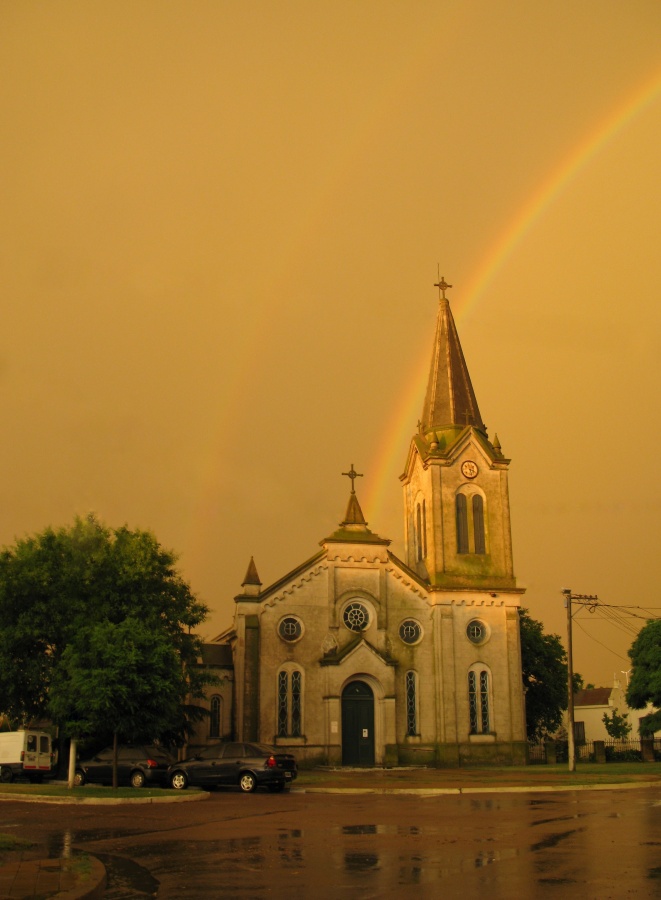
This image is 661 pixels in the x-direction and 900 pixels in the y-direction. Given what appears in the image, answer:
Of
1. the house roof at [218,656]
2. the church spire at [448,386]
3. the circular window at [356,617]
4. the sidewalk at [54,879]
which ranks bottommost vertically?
the sidewalk at [54,879]

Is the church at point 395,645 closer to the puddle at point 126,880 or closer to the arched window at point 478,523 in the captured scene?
the arched window at point 478,523

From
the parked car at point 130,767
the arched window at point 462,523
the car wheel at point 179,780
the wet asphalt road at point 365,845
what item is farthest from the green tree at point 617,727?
the wet asphalt road at point 365,845

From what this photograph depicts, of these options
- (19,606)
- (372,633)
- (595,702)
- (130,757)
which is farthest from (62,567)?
(595,702)

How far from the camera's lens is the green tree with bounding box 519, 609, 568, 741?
60.3 meters

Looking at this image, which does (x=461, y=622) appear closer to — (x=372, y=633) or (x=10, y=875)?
(x=372, y=633)

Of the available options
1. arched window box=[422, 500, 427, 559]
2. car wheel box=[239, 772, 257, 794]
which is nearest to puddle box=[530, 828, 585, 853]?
car wheel box=[239, 772, 257, 794]

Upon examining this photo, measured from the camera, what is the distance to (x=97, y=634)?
28.6 meters

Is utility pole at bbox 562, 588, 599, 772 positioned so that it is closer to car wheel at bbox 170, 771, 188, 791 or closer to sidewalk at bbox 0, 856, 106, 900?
car wheel at bbox 170, 771, 188, 791

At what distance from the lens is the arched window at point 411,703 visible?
146 ft

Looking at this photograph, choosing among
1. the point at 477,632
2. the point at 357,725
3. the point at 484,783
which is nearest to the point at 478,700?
the point at 477,632

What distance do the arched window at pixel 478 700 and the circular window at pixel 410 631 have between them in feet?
10.6

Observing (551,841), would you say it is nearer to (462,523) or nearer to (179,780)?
(179,780)

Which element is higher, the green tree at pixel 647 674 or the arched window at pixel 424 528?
the arched window at pixel 424 528

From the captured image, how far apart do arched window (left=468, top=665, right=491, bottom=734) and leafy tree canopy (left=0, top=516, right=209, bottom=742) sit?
14.0 m
